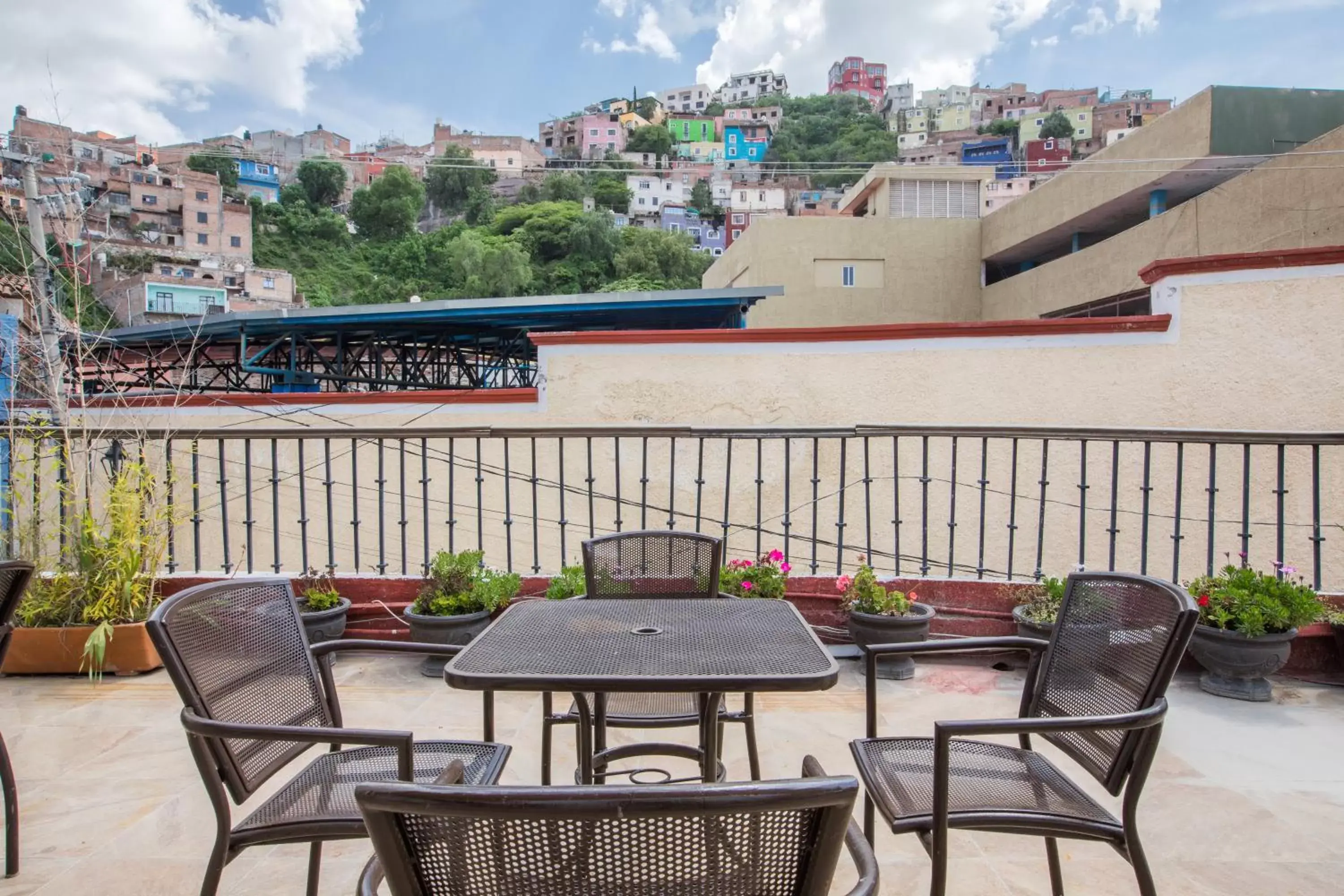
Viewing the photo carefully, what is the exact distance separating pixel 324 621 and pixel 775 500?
4284 mm

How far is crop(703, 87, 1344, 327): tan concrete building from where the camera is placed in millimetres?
12352

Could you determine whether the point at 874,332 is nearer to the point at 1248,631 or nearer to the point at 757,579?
the point at 757,579

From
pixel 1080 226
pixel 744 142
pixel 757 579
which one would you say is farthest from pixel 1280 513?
pixel 744 142

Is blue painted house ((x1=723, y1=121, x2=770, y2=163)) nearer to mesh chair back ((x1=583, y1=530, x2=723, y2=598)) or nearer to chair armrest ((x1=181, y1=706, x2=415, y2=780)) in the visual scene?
mesh chair back ((x1=583, y1=530, x2=723, y2=598))

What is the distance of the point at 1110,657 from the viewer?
170 centimetres

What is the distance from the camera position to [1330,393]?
582 cm

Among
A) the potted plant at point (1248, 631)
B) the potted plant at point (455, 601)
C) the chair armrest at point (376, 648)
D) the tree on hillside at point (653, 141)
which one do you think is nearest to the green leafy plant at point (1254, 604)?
the potted plant at point (1248, 631)

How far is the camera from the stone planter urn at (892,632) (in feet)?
11.3

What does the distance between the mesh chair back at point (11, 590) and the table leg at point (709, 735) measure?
167cm

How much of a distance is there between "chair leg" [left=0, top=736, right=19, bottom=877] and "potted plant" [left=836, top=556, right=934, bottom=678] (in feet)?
9.62

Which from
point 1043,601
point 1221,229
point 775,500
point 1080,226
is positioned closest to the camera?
point 1043,601

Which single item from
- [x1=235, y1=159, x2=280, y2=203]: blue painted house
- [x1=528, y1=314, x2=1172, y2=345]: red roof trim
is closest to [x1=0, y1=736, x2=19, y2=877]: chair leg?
[x1=528, y1=314, x2=1172, y2=345]: red roof trim

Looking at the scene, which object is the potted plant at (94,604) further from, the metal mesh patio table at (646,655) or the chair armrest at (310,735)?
the chair armrest at (310,735)

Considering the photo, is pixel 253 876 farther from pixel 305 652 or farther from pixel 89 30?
pixel 89 30
